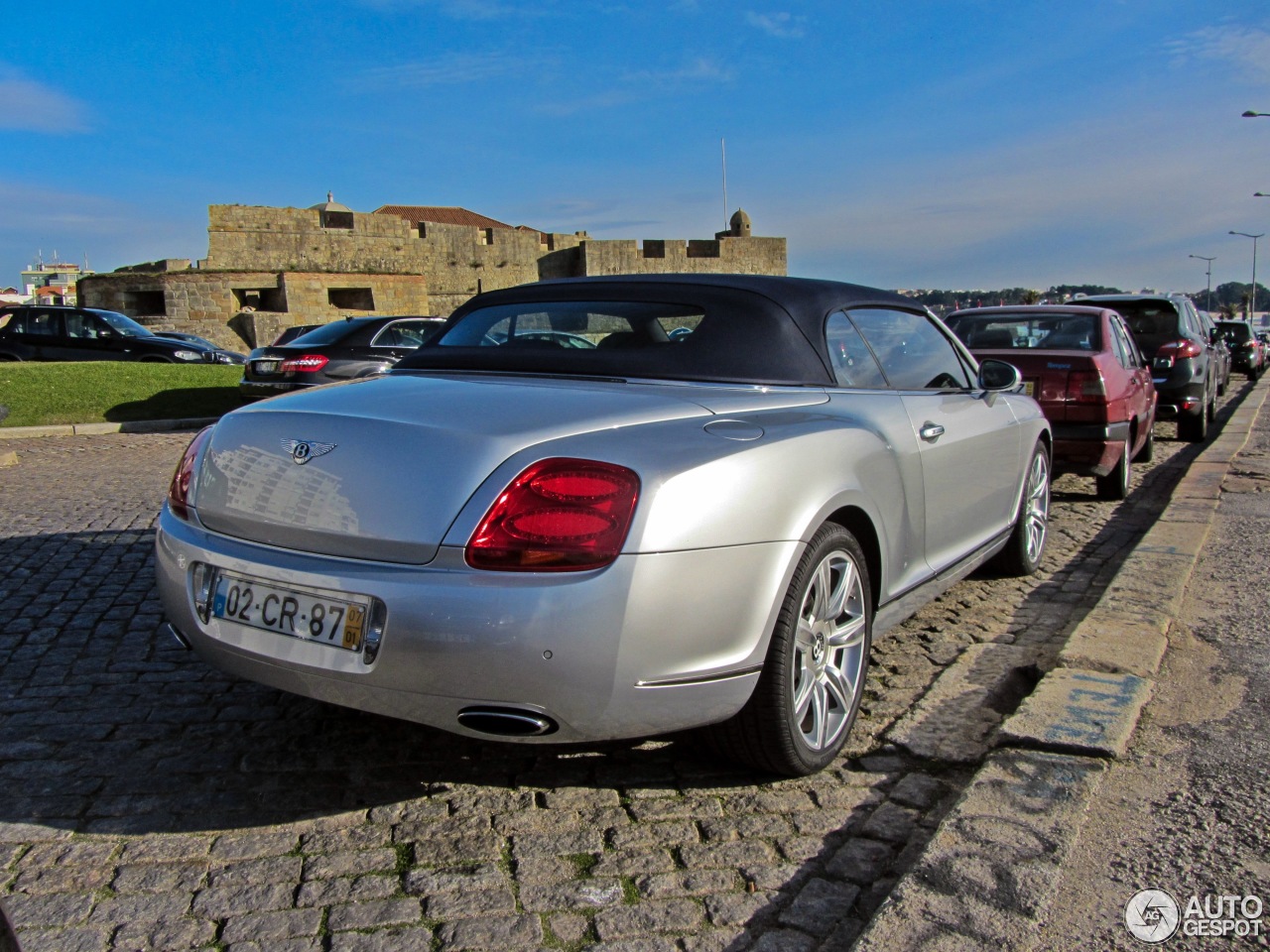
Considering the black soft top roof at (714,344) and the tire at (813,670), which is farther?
the black soft top roof at (714,344)

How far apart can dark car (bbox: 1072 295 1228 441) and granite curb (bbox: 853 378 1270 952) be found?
7.84m

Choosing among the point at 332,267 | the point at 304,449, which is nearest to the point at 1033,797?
the point at 304,449

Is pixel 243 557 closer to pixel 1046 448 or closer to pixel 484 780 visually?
pixel 484 780

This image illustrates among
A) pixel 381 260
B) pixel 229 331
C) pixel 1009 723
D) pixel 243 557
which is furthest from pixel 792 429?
pixel 381 260

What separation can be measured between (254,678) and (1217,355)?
17.6 meters

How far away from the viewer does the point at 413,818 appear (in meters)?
2.72

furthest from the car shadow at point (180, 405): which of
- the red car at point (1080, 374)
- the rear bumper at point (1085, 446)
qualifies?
the rear bumper at point (1085, 446)

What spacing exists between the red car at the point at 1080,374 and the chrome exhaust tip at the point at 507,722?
5698mm

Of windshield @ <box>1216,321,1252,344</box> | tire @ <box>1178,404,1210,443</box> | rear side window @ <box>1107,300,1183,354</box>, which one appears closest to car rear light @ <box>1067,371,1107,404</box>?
rear side window @ <box>1107,300,1183,354</box>

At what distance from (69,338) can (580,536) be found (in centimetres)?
1824

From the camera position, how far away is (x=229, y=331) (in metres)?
31.5

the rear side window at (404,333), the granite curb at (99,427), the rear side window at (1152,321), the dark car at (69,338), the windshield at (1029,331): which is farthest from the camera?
the dark car at (69,338)

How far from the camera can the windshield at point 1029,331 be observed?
26.6 ft

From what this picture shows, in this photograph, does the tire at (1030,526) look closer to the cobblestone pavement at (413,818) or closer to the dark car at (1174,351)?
the cobblestone pavement at (413,818)
